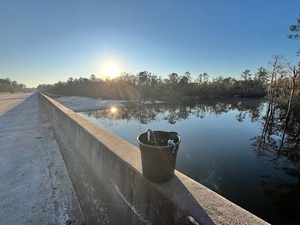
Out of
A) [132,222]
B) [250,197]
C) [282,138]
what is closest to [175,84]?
[282,138]

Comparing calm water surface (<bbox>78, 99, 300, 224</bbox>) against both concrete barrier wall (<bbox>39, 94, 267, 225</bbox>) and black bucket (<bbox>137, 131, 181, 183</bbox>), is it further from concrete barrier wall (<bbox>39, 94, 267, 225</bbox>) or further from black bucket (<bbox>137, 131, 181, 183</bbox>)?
black bucket (<bbox>137, 131, 181, 183</bbox>)

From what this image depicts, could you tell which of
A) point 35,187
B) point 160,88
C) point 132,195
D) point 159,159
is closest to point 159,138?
point 159,159

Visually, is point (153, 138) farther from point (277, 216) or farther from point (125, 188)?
point (277, 216)

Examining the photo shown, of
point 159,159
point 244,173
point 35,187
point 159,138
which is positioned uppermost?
point 159,138

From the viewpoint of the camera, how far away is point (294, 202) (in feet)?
14.4

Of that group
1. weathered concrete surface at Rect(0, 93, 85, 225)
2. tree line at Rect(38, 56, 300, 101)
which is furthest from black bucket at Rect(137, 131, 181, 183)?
tree line at Rect(38, 56, 300, 101)

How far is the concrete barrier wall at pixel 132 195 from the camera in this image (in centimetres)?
137

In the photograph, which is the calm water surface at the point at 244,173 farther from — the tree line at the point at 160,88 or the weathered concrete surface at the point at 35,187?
the tree line at the point at 160,88

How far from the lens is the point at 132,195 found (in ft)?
6.55

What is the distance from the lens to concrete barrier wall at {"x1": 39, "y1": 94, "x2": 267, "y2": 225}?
1367 millimetres

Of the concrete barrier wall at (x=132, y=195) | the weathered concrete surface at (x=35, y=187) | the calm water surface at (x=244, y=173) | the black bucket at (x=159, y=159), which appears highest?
the black bucket at (x=159, y=159)

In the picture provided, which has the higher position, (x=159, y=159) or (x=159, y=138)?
(x=159, y=138)

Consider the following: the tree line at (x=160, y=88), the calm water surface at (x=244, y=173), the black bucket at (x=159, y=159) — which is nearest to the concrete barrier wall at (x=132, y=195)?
the black bucket at (x=159, y=159)

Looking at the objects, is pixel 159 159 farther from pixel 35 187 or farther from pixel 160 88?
pixel 160 88
